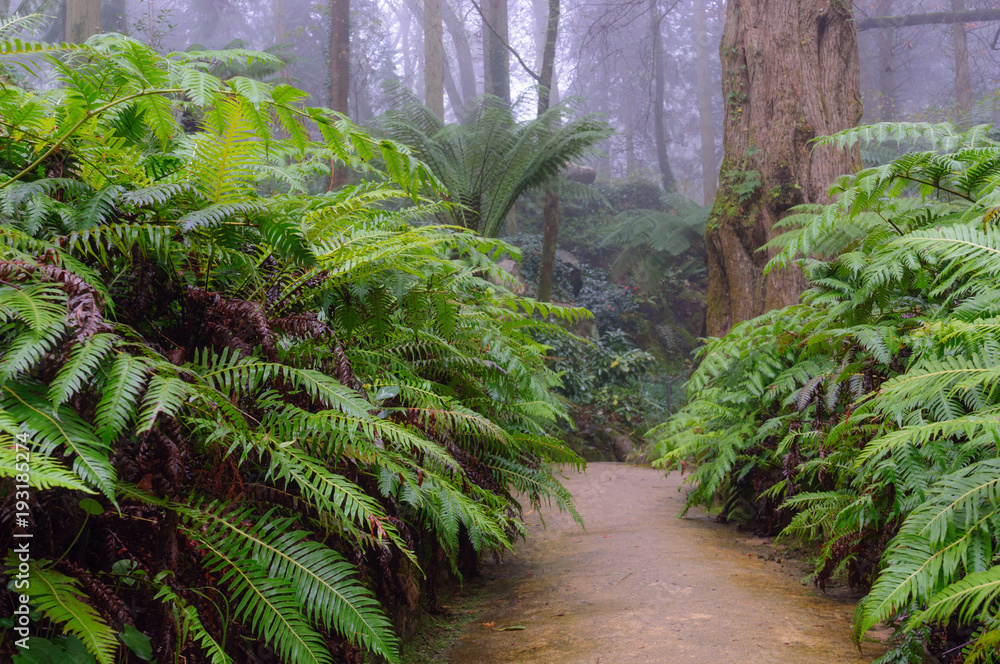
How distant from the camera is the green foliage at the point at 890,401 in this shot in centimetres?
135

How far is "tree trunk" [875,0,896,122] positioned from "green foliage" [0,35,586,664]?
2059 cm

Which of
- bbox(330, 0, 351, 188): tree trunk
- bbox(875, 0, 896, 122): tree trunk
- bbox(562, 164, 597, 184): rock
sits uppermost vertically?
bbox(875, 0, 896, 122): tree trunk

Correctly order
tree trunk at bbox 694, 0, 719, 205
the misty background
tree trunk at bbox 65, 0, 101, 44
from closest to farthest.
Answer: tree trunk at bbox 65, 0, 101, 44 < tree trunk at bbox 694, 0, 719, 205 < the misty background

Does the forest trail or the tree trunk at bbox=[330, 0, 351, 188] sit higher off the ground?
the tree trunk at bbox=[330, 0, 351, 188]

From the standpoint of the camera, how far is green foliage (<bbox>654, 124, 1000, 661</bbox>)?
135cm

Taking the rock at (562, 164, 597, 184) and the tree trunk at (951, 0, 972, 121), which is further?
the rock at (562, 164, 597, 184)

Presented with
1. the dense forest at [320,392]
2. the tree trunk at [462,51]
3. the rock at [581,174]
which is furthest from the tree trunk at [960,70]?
the dense forest at [320,392]

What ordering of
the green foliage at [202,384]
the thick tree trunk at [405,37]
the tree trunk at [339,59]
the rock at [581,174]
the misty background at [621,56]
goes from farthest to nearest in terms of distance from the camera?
the thick tree trunk at [405,37]
the misty background at [621,56]
the rock at [581,174]
the tree trunk at [339,59]
the green foliage at [202,384]

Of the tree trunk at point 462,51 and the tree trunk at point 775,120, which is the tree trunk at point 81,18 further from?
the tree trunk at point 462,51

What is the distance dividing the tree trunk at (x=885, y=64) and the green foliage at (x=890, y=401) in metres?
18.6

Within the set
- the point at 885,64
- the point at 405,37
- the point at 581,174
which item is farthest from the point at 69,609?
the point at 405,37

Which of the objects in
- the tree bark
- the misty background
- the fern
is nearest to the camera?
the fern

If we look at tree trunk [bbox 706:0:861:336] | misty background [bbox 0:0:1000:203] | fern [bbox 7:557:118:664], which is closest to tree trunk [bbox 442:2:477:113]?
misty background [bbox 0:0:1000:203]

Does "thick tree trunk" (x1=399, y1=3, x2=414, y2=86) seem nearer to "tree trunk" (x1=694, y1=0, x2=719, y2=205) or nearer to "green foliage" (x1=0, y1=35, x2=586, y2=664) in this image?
"tree trunk" (x1=694, y1=0, x2=719, y2=205)
